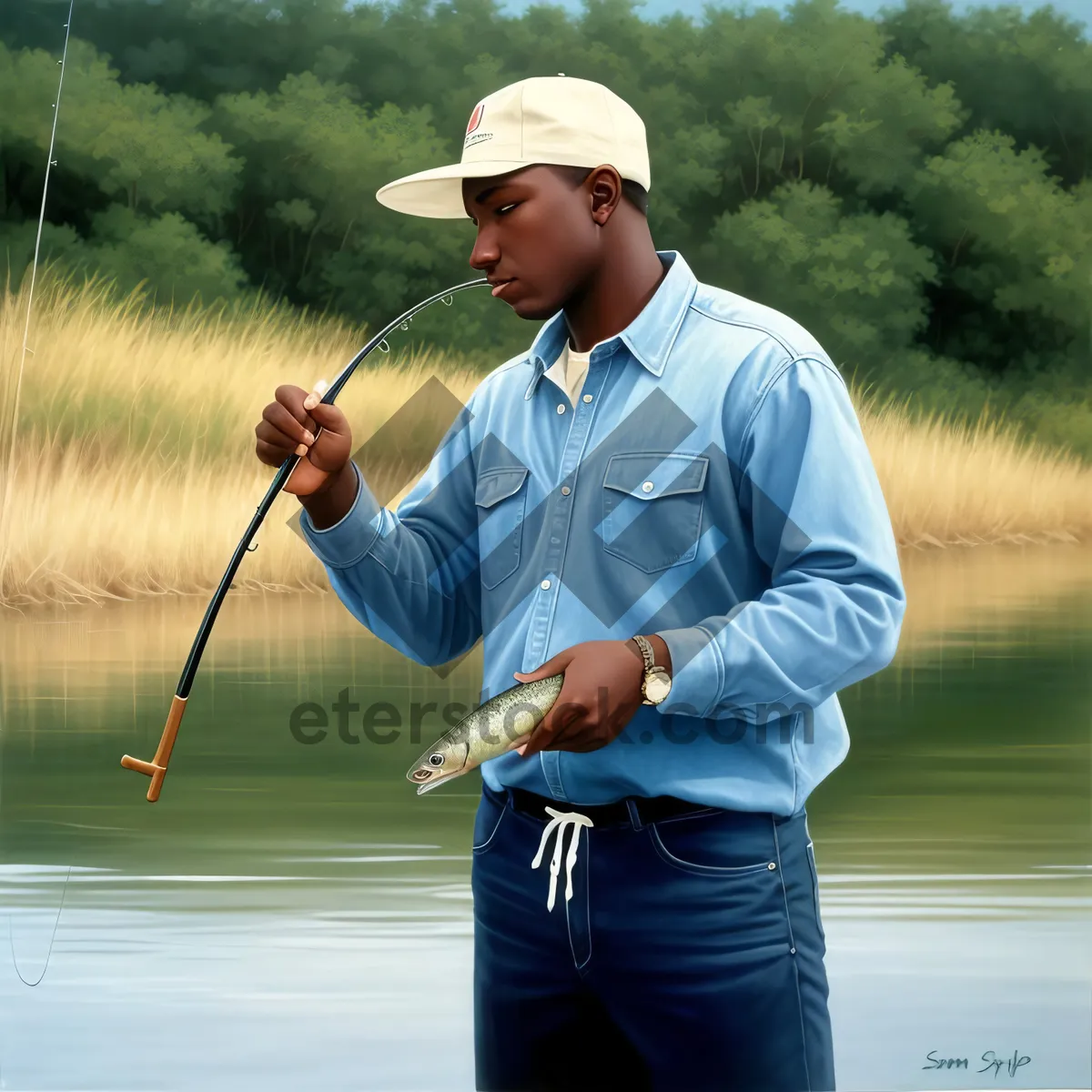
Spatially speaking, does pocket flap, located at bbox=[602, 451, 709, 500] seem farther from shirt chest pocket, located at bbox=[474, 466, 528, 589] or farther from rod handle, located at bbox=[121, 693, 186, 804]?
rod handle, located at bbox=[121, 693, 186, 804]

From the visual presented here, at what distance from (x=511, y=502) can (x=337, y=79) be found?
191 cm

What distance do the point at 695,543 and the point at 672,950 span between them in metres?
0.64

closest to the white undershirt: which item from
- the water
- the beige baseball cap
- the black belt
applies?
the beige baseball cap

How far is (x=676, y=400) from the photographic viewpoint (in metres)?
2.30

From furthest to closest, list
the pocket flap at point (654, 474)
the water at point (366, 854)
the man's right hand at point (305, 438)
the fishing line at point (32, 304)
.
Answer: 1. the fishing line at point (32, 304)
2. the water at point (366, 854)
3. the man's right hand at point (305, 438)
4. the pocket flap at point (654, 474)

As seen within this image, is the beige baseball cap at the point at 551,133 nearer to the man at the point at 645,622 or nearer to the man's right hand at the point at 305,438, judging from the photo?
the man at the point at 645,622

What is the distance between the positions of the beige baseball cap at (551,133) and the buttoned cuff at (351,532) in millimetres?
568

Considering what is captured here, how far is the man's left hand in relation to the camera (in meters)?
2.03

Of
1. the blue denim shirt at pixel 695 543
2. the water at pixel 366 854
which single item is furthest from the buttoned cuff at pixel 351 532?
the water at pixel 366 854

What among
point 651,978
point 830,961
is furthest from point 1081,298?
point 651,978

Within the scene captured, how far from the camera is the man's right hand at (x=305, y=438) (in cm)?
238

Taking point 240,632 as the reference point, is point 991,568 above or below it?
above

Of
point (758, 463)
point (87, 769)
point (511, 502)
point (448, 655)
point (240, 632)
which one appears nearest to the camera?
point (758, 463)

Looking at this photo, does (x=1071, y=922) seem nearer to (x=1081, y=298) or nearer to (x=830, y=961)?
(x=830, y=961)
